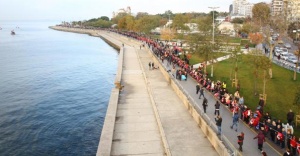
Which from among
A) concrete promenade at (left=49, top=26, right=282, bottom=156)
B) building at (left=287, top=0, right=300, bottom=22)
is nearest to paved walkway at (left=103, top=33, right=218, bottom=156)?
concrete promenade at (left=49, top=26, right=282, bottom=156)

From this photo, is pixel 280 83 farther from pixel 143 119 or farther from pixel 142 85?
pixel 143 119

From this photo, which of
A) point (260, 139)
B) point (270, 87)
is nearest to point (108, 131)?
point (260, 139)

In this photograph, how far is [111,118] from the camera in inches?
818

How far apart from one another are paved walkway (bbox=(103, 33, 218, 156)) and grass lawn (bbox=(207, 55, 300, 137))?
5.15 m

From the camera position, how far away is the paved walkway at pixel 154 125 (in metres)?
16.7

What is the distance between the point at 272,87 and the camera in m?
27.7

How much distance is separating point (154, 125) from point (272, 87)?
1281 centimetres

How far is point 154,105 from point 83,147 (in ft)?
18.7

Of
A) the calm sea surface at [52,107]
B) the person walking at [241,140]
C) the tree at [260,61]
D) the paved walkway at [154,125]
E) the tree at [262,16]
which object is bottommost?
the calm sea surface at [52,107]

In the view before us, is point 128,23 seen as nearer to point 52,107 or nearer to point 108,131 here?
point 52,107

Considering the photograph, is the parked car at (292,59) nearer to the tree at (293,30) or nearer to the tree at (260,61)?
the tree at (293,30)

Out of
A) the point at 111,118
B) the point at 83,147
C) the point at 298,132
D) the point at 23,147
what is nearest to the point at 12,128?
the point at 23,147

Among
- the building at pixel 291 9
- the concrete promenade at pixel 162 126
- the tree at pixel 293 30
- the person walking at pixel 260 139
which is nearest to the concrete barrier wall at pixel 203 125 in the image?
the concrete promenade at pixel 162 126

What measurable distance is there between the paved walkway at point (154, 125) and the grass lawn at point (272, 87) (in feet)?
16.9
